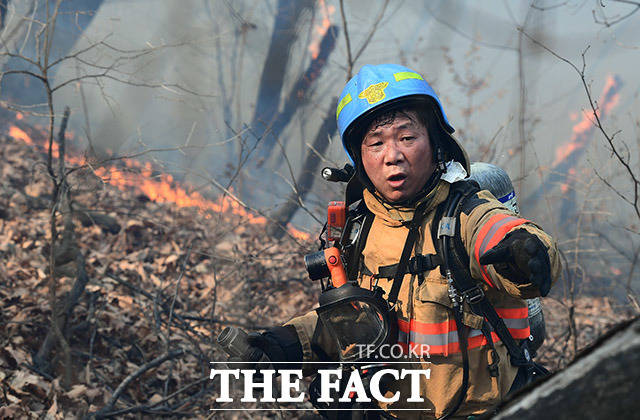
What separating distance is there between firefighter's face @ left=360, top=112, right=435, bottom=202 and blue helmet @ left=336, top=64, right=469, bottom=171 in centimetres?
8

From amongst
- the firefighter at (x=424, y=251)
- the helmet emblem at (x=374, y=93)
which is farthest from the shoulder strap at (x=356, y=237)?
the helmet emblem at (x=374, y=93)

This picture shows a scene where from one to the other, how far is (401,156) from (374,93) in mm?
368

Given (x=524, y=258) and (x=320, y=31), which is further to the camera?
(x=320, y=31)

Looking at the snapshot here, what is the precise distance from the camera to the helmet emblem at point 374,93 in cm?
252

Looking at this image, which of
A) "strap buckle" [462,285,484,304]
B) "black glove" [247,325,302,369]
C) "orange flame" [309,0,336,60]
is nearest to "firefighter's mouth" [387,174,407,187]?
"strap buckle" [462,285,484,304]

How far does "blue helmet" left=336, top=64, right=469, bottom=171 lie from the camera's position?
252cm

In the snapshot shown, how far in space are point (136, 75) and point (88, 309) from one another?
2361 mm

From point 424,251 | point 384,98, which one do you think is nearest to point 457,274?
point 424,251

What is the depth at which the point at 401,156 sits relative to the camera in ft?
8.07

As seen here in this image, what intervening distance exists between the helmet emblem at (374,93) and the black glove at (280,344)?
127cm

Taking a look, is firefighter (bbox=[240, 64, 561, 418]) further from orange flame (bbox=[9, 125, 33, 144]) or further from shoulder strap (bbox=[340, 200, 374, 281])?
orange flame (bbox=[9, 125, 33, 144])

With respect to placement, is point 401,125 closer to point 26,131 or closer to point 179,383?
point 179,383

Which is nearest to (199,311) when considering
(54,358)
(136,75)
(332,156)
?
(54,358)

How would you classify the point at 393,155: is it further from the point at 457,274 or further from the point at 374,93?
the point at 457,274
